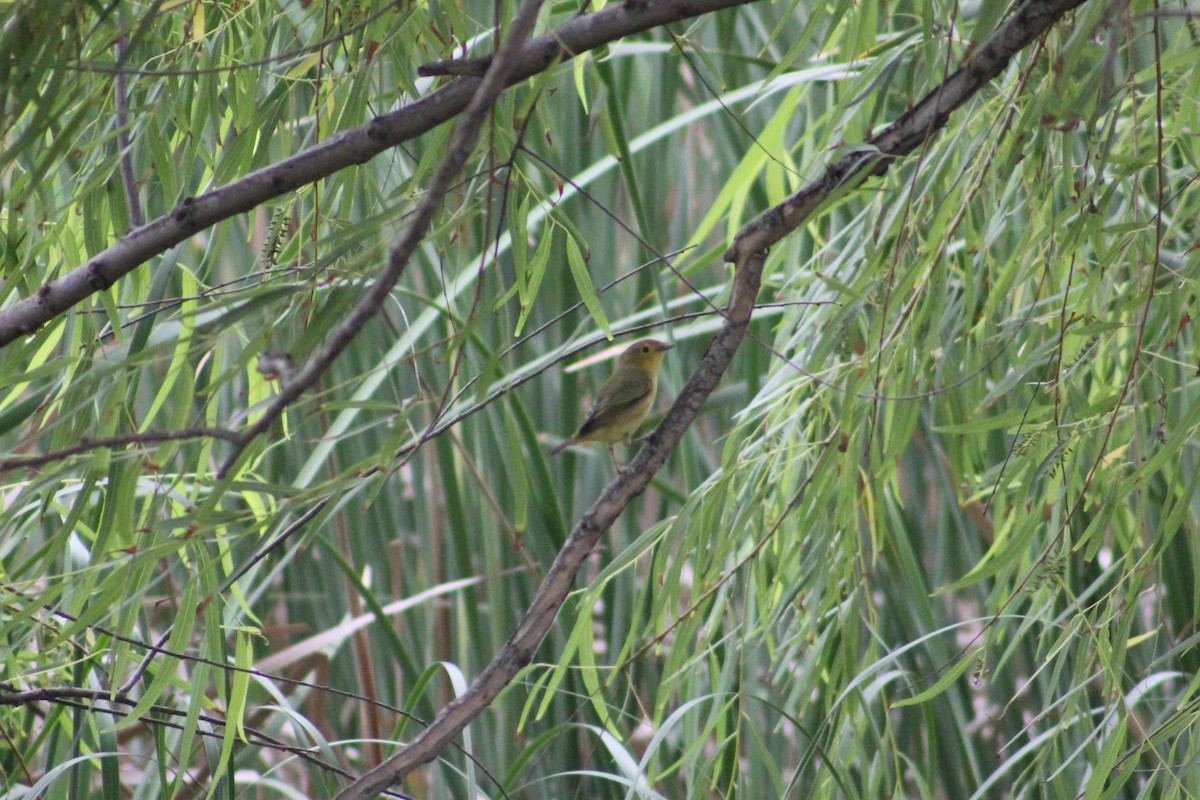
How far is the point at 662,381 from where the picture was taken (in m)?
2.36

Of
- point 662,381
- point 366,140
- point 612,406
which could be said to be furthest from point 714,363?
point 662,381

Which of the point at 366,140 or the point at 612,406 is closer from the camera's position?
the point at 366,140

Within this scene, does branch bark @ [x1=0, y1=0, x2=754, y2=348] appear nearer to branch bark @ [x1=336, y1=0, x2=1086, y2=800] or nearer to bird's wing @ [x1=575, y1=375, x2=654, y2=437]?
branch bark @ [x1=336, y1=0, x2=1086, y2=800]

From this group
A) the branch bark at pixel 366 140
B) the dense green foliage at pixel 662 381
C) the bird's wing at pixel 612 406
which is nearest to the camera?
the branch bark at pixel 366 140

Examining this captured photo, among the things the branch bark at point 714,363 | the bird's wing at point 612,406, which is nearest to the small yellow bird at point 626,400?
the bird's wing at point 612,406

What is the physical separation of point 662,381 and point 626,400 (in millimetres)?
320

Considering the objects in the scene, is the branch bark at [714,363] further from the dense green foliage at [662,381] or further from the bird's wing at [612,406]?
the bird's wing at [612,406]

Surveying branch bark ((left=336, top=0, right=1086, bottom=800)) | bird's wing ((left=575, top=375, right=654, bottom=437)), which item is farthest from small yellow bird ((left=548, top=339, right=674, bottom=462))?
branch bark ((left=336, top=0, right=1086, bottom=800))

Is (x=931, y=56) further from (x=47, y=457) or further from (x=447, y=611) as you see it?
(x=447, y=611)

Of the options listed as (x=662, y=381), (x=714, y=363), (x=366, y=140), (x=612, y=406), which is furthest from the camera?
(x=662, y=381)

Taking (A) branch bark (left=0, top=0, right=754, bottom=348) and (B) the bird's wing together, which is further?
(B) the bird's wing

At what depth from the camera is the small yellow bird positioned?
198 cm

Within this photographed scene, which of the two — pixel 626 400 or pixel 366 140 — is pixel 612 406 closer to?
pixel 626 400

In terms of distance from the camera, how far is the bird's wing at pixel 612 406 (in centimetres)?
→ 197
